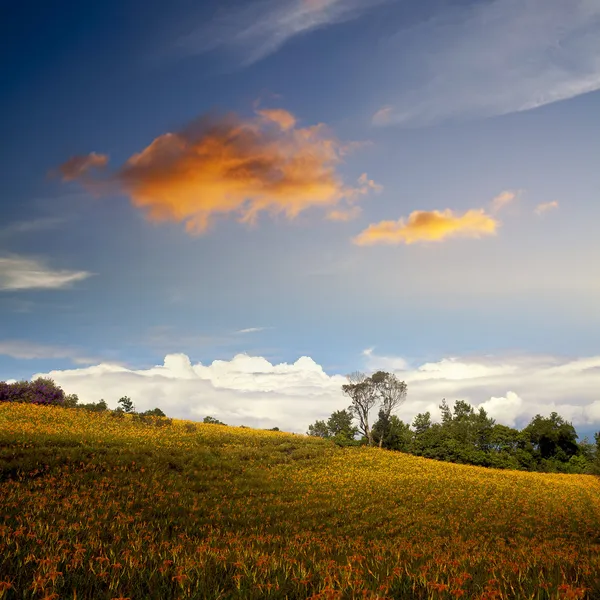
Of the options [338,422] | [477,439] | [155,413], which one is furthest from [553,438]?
[155,413]

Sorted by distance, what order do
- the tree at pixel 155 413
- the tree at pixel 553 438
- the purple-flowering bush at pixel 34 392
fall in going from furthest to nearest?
the tree at pixel 553 438, the tree at pixel 155 413, the purple-flowering bush at pixel 34 392

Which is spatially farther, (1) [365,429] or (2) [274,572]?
(1) [365,429]

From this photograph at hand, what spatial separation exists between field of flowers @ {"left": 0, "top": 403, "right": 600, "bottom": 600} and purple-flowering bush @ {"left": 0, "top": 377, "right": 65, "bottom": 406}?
Answer: 16.1ft

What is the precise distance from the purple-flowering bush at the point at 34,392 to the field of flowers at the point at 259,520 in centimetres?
490

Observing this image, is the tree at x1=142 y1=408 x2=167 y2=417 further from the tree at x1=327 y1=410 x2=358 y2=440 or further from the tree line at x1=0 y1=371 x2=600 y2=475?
the tree at x1=327 y1=410 x2=358 y2=440

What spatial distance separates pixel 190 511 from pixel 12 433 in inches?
605

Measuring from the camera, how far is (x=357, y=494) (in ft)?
81.9

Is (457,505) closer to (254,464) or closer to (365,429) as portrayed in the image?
(254,464)

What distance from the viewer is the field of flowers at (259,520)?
391 centimetres

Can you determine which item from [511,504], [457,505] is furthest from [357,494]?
[511,504]

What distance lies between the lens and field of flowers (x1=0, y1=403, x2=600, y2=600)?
391cm

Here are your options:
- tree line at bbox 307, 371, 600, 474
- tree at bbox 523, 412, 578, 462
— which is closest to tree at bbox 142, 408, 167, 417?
tree line at bbox 307, 371, 600, 474

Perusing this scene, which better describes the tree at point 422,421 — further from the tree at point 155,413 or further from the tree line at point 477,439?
the tree at point 155,413


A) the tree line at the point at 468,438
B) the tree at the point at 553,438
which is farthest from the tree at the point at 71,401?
the tree at the point at 553,438
